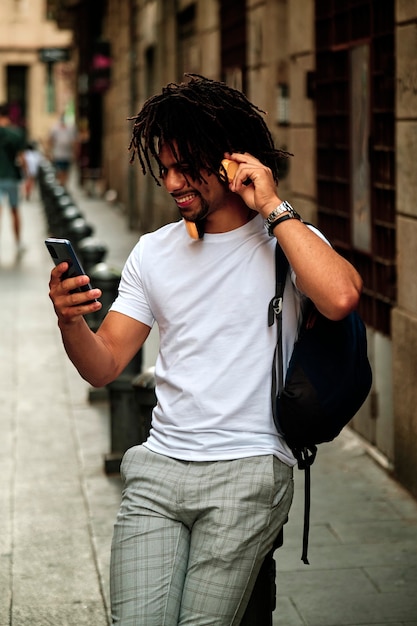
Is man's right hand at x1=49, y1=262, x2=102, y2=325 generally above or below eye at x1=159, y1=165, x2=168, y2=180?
below

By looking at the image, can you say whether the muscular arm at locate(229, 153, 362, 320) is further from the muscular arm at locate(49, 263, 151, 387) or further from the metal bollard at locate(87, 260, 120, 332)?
the metal bollard at locate(87, 260, 120, 332)

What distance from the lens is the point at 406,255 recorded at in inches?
252

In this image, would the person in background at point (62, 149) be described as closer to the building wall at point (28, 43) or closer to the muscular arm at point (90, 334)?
the muscular arm at point (90, 334)

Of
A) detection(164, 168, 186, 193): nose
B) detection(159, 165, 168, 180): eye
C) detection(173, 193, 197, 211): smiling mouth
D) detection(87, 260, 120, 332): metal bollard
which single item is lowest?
detection(87, 260, 120, 332): metal bollard

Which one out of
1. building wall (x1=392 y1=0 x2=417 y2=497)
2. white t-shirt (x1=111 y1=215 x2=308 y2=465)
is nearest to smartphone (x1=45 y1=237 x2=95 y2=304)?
white t-shirt (x1=111 y1=215 x2=308 y2=465)

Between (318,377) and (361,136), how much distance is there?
→ 4602 millimetres

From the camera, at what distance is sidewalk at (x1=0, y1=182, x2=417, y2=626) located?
490 centimetres

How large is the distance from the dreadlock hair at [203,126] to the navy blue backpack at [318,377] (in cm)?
31

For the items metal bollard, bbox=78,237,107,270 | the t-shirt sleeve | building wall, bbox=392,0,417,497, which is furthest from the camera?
metal bollard, bbox=78,237,107,270

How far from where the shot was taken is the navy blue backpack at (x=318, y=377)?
10.0 feet

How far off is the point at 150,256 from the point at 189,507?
2.12 ft

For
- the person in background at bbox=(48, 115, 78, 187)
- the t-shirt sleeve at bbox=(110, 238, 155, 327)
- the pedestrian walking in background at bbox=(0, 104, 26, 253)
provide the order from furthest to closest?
the person in background at bbox=(48, 115, 78, 187) → the pedestrian walking in background at bbox=(0, 104, 26, 253) → the t-shirt sleeve at bbox=(110, 238, 155, 327)

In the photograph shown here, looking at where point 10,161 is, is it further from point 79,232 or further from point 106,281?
point 106,281

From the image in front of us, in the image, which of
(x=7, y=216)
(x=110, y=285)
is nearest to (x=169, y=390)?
(x=110, y=285)
